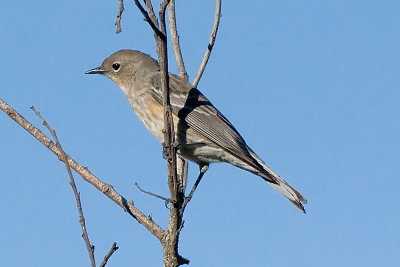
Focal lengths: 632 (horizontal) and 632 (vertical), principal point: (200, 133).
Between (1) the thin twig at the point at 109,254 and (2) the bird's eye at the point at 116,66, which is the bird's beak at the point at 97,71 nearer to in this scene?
(2) the bird's eye at the point at 116,66

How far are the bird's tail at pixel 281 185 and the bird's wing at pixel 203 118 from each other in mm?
76

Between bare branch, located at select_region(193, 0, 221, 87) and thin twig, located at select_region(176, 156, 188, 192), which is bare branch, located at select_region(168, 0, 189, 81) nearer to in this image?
bare branch, located at select_region(193, 0, 221, 87)

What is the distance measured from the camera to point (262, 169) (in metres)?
7.65

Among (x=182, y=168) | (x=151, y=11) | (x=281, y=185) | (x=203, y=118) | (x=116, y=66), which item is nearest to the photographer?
(x=151, y=11)

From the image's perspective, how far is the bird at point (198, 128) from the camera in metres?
7.68

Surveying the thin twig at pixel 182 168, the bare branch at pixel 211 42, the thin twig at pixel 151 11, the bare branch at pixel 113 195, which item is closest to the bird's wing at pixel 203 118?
the bare branch at pixel 211 42

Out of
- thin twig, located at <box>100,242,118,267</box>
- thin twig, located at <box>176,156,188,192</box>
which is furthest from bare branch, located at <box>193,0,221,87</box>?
thin twig, located at <box>100,242,118,267</box>

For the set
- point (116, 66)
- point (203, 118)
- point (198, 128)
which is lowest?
point (198, 128)

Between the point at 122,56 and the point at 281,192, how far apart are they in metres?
3.36

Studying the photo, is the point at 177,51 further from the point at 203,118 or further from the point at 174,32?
the point at 203,118

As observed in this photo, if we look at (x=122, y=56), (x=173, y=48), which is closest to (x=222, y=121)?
(x=173, y=48)

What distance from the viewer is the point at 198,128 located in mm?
7777

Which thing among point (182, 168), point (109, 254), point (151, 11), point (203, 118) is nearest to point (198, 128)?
point (203, 118)

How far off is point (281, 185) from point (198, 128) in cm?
123
